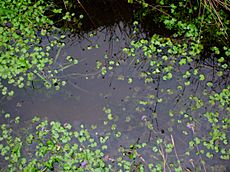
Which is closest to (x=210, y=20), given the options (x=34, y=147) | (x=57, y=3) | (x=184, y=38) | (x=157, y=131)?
(x=184, y=38)

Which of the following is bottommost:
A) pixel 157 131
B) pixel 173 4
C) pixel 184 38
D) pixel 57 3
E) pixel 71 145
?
pixel 157 131

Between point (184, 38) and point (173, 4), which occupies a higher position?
point (173, 4)

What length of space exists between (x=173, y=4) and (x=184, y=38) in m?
0.33

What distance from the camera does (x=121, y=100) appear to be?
2.75m

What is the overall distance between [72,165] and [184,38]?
4.42ft

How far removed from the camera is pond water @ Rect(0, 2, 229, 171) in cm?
262

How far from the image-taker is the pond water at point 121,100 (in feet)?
8.61

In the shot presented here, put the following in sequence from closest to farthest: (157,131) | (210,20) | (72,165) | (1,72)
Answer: (72,165), (157,131), (1,72), (210,20)

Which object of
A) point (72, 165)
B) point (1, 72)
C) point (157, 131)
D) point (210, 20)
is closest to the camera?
point (72, 165)

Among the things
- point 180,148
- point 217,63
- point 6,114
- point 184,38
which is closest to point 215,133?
point 180,148

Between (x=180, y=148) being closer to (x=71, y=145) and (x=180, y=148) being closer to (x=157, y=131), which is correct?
(x=157, y=131)

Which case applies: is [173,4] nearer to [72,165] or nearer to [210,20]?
[210,20]

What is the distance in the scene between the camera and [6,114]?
2.66 metres

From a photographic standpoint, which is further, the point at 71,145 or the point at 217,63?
the point at 217,63
